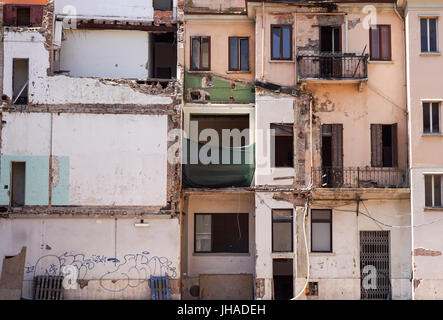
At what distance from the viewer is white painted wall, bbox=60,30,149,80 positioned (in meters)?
28.6

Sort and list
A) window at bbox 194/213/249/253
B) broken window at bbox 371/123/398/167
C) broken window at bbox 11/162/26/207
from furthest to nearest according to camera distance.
→ window at bbox 194/213/249/253, broken window at bbox 371/123/398/167, broken window at bbox 11/162/26/207

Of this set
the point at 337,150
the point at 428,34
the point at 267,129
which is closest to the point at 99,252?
the point at 267,129

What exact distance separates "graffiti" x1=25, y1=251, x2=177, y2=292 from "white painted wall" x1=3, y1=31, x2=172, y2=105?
608 centimetres

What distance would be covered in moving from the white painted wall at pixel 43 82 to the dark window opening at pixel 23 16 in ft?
4.80

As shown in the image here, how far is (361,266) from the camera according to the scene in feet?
88.9

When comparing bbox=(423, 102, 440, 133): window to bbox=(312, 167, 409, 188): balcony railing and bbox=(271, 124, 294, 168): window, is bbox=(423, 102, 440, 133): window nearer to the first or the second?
bbox=(312, 167, 409, 188): balcony railing

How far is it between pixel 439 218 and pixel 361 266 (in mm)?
3528

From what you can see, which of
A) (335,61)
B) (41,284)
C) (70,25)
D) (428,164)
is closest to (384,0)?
(335,61)

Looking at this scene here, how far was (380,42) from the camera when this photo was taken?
2786cm

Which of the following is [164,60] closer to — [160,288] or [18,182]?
[18,182]

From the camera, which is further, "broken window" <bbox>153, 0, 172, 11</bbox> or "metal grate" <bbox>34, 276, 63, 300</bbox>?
"broken window" <bbox>153, 0, 172, 11</bbox>

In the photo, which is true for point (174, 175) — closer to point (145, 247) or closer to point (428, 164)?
point (145, 247)

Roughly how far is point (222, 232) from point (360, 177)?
20.1 ft

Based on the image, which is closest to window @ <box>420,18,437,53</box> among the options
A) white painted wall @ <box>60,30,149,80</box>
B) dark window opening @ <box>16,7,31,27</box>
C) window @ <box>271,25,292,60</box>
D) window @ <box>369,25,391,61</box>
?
window @ <box>369,25,391,61</box>
